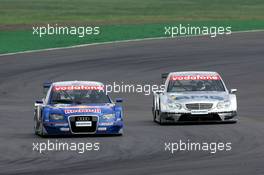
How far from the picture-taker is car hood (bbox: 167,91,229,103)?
25.8m

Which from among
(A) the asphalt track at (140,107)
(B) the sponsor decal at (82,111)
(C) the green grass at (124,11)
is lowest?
(A) the asphalt track at (140,107)

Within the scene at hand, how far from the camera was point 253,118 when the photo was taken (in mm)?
27312

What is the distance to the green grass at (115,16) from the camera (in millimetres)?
49062

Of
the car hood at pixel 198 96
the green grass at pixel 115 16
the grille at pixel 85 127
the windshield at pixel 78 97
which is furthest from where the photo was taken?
the green grass at pixel 115 16

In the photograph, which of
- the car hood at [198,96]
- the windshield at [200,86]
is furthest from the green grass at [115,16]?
the car hood at [198,96]

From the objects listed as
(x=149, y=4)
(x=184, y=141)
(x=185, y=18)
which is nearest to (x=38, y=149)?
(x=184, y=141)

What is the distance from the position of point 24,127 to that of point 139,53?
760 inches

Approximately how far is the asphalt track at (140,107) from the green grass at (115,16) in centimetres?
252

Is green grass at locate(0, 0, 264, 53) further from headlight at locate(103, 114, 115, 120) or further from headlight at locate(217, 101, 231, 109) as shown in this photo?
headlight at locate(103, 114, 115, 120)

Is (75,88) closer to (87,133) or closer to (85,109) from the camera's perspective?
(85,109)

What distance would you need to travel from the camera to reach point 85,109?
74.9 ft

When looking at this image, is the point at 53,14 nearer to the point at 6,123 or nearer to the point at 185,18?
the point at 185,18

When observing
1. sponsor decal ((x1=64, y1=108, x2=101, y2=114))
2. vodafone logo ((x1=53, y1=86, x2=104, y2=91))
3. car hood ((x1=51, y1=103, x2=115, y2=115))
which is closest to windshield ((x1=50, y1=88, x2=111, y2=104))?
vodafone logo ((x1=53, y1=86, x2=104, y2=91))

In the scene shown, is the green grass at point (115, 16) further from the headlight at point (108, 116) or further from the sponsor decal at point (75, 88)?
the headlight at point (108, 116)
